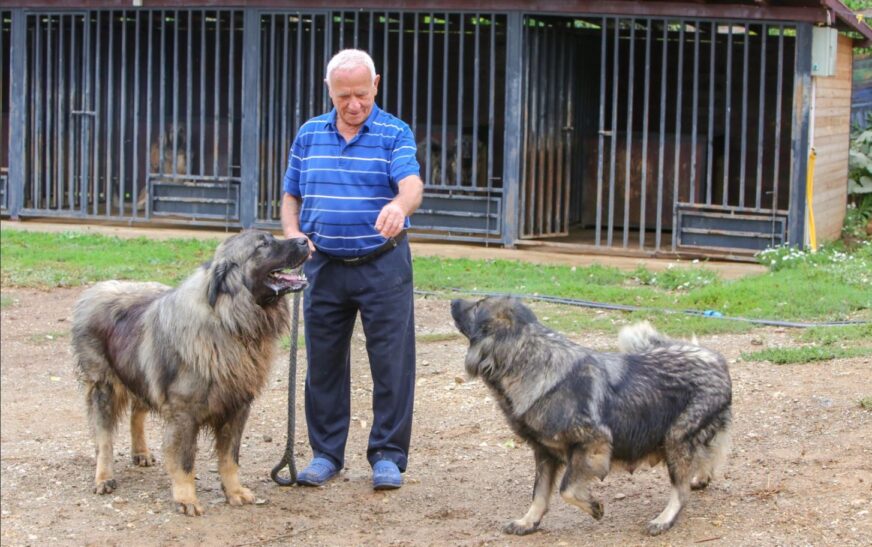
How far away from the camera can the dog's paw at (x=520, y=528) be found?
18.9 feet

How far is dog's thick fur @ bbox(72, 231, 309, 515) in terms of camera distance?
5.93 meters

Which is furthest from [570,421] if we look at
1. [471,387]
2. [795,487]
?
[471,387]

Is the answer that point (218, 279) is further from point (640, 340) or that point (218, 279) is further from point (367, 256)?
point (640, 340)

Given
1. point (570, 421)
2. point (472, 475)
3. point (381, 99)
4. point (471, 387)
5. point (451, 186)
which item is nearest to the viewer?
point (570, 421)

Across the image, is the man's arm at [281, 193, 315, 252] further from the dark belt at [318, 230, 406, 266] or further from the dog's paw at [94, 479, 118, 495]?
the dog's paw at [94, 479, 118, 495]

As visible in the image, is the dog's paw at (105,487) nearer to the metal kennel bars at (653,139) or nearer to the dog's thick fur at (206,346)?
the dog's thick fur at (206,346)

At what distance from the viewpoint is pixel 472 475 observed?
22.1 ft

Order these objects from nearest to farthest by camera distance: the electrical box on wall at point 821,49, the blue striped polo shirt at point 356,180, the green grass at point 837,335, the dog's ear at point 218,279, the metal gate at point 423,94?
the dog's ear at point 218,279 < the blue striped polo shirt at point 356,180 < the green grass at point 837,335 < the electrical box on wall at point 821,49 < the metal gate at point 423,94

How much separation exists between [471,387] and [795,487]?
2.71 meters

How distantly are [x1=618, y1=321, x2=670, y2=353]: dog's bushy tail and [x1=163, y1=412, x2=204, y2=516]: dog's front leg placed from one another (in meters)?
2.11

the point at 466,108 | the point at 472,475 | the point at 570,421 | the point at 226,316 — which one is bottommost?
the point at 472,475

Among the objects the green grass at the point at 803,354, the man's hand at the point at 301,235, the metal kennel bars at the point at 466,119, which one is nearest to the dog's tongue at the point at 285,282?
the man's hand at the point at 301,235

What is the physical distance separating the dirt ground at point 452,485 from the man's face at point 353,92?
1.91m

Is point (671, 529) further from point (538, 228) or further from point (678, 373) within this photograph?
point (538, 228)
